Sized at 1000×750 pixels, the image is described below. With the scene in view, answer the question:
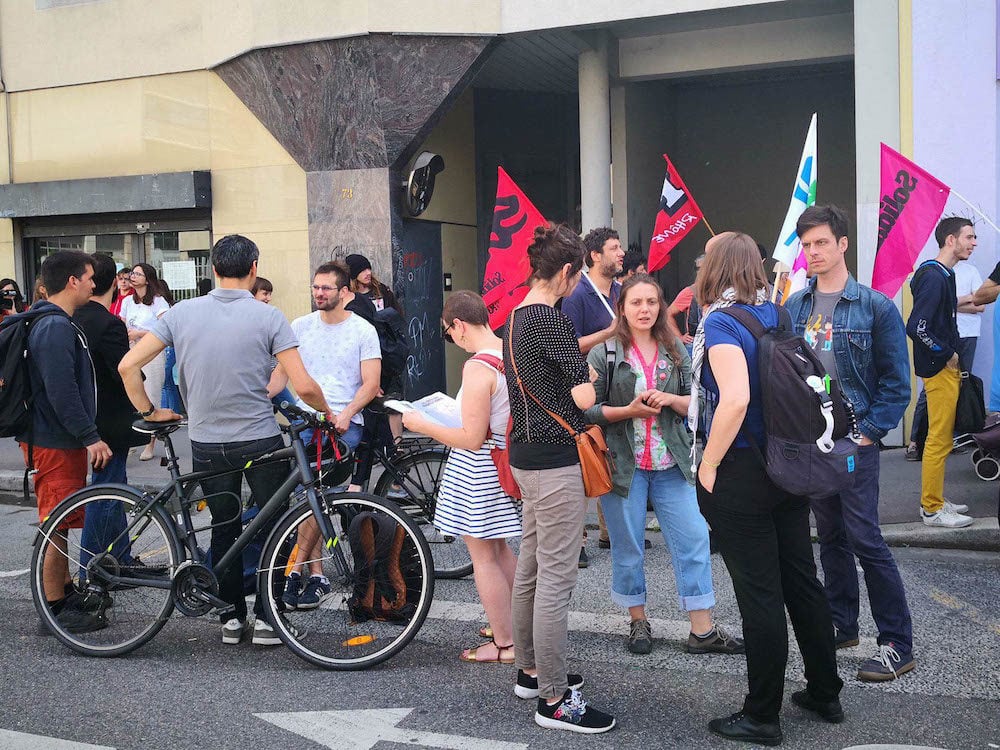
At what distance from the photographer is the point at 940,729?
3.79m

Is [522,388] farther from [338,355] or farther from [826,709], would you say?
[338,355]

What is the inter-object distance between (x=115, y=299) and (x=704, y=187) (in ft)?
32.1

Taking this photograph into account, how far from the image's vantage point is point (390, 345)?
7117mm

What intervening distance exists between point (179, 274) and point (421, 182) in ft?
11.4

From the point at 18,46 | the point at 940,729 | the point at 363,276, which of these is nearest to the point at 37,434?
the point at 363,276

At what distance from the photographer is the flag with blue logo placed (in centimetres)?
688

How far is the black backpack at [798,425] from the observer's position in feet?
11.5

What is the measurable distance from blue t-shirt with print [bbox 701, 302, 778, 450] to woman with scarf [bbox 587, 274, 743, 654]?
98 cm

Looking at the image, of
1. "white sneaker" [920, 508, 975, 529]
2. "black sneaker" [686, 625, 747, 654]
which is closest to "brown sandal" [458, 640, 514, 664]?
"black sneaker" [686, 625, 747, 654]

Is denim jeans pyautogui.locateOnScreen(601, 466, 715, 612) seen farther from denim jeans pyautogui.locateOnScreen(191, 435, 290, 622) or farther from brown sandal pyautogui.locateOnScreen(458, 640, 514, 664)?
denim jeans pyautogui.locateOnScreen(191, 435, 290, 622)

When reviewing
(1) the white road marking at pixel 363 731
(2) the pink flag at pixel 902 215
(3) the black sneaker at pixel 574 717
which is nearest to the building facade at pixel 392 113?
(2) the pink flag at pixel 902 215

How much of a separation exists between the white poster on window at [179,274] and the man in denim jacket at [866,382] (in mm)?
9703

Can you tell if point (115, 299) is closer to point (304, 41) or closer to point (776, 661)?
point (304, 41)

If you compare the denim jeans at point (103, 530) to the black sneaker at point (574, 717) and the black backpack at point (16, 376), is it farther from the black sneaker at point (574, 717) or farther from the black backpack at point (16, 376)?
the black sneaker at point (574, 717)
